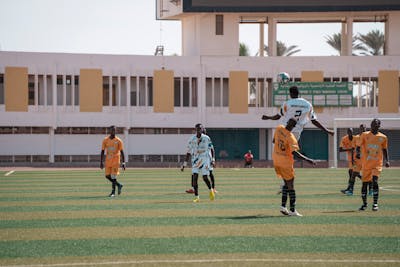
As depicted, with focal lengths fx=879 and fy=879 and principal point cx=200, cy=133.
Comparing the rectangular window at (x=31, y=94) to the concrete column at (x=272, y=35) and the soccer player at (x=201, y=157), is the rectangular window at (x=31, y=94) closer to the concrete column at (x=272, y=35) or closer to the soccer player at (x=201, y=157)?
the concrete column at (x=272, y=35)

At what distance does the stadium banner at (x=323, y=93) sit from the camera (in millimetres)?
62719

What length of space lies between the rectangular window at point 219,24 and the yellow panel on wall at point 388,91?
1219 cm

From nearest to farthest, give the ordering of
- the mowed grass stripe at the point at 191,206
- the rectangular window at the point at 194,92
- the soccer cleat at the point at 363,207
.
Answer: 1. the soccer cleat at the point at 363,207
2. the mowed grass stripe at the point at 191,206
3. the rectangular window at the point at 194,92

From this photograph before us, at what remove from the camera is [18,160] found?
61719 millimetres

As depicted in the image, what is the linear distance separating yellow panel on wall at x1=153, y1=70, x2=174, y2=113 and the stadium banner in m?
7.45

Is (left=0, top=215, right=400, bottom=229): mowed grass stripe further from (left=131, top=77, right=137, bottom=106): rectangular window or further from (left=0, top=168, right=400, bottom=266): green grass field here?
(left=131, top=77, right=137, bottom=106): rectangular window

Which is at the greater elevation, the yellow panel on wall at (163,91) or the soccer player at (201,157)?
the yellow panel on wall at (163,91)

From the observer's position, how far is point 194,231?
14672mm

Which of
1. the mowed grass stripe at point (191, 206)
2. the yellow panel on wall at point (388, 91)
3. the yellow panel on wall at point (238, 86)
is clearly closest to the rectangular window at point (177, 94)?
the yellow panel on wall at point (238, 86)

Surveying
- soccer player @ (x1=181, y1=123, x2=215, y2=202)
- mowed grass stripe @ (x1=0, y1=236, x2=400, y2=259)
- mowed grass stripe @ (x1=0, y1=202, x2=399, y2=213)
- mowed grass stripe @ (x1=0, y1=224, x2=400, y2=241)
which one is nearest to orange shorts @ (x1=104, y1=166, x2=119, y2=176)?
soccer player @ (x1=181, y1=123, x2=215, y2=202)

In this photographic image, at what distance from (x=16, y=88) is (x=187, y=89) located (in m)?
12.4

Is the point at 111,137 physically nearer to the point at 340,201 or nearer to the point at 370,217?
the point at 340,201

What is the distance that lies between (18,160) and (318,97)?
21841 mm

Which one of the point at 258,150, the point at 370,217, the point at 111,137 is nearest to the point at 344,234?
the point at 370,217
